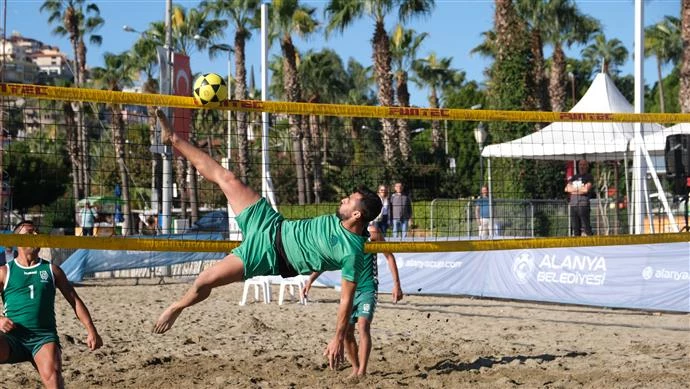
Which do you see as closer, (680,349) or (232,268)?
(232,268)

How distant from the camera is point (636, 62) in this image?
13906 mm

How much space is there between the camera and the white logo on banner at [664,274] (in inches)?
458

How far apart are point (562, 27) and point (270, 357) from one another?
2770cm

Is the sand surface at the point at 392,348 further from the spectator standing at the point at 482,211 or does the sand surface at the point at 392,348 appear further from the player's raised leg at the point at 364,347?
the spectator standing at the point at 482,211

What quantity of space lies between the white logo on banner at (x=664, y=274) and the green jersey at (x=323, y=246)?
7.40 meters

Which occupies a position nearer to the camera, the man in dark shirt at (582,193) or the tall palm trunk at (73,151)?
the tall palm trunk at (73,151)

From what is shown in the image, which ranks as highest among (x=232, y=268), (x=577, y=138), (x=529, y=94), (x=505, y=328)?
(x=529, y=94)

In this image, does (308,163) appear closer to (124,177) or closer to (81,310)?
(124,177)

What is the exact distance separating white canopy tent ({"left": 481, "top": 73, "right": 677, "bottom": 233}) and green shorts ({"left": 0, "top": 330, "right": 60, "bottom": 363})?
1138cm

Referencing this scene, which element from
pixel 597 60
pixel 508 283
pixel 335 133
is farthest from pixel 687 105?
pixel 597 60

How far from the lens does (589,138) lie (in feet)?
56.1

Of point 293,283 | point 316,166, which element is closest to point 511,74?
point 316,166

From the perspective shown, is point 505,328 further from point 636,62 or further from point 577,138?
point 577,138

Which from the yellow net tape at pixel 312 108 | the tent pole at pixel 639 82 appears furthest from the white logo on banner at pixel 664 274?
the yellow net tape at pixel 312 108
